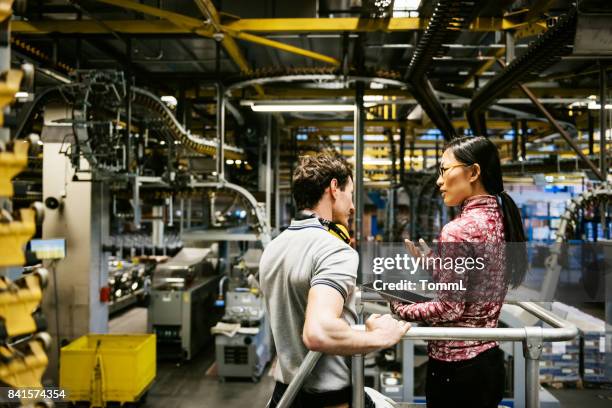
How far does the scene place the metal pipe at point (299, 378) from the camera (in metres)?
1.39

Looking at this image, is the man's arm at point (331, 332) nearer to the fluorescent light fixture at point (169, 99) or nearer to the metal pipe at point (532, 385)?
the metal pipe at point (532, 385)

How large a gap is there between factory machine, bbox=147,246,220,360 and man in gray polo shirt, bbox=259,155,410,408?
5472mm

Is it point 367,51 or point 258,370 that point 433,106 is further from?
point 258,370

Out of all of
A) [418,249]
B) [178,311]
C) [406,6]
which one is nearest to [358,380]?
[418,249]

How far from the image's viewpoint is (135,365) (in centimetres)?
484

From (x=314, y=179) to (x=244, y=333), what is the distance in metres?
4.73

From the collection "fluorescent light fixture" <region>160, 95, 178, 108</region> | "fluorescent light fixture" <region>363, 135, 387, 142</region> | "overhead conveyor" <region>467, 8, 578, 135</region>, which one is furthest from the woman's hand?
"fluorescent light fixture" <region>363, 135, 387, 142</region>

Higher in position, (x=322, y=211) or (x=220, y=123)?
(x=220, y=123)

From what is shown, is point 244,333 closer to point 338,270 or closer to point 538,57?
point 538,57

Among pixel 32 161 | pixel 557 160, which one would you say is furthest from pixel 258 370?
pixel 557 160

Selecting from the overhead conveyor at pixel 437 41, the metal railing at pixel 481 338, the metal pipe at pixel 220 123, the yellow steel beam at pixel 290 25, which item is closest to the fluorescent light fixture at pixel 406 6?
the yellow steel beam at pixel 290 25

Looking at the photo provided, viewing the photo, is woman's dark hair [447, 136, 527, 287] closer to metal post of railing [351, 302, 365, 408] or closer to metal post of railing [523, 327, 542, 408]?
metal post of railing [523, 327, 542, 408]

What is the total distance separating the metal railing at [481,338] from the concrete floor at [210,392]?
4103 millimetres

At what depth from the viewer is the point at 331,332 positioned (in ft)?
3.92
